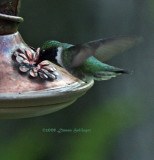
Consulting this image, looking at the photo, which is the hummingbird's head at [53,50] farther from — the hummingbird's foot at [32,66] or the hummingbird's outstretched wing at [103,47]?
the hummingbird's foot at [32,66]

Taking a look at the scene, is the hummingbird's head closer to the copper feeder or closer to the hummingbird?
the hummingbird

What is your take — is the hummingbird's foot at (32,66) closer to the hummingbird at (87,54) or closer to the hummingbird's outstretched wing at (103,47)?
the hummingbird at (87,54)

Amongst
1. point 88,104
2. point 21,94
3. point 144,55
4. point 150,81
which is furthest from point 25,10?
point 21,94

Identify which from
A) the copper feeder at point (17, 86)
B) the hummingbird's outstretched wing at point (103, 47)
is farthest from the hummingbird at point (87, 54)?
the copper feeder at point (17, 86)

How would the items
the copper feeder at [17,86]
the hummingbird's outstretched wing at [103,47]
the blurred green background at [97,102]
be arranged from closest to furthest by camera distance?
the copper feeder at [17,86] → the hummingbird's outstretched wing at [103,47] → the blurred green background at [97,102]

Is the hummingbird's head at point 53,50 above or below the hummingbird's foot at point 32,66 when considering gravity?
below

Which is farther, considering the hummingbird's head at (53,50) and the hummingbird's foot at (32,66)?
the hummingbird's head at (53,50)

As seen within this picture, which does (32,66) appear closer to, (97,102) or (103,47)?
(103,47)

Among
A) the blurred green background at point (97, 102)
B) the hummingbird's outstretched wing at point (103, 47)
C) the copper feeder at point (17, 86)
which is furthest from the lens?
the blurred green background at point (97, 102)

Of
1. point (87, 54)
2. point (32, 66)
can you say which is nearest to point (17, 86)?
point (32, 66)
